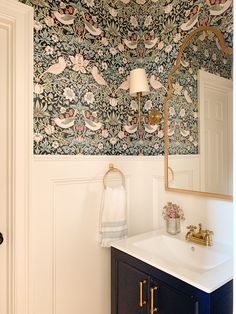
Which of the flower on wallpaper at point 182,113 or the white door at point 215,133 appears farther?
the flower on wallpaper at point 182,113

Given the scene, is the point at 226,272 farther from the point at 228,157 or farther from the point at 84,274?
the point at 84,274

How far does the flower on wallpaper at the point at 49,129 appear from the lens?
1.42 meters

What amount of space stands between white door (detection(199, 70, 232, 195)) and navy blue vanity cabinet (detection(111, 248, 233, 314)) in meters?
0.54

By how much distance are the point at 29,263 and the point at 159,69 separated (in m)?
1.54

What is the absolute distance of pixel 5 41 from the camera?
1.37 metres

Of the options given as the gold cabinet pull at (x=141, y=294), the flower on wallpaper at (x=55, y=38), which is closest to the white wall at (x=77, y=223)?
the gold cabinet pull at (x=141, y=294)

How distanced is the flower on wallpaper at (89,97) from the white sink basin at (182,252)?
0.96m

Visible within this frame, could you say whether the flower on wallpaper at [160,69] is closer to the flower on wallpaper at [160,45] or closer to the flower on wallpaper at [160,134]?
the flower on wallpaper at [160,45]

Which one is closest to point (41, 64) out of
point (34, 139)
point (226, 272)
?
point (34, 139)

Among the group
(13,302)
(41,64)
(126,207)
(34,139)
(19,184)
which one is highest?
(41,64)

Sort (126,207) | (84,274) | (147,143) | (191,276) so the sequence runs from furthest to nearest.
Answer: (147,143) < (126,207) < (84,274) < (191,276)

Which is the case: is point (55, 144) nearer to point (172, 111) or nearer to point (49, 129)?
point (49, 129)

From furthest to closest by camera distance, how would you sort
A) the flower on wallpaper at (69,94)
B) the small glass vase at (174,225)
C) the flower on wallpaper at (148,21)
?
the flower on wallpaper at (148,21), the small glass vase at (174,225), the flower on wallpaper at (69,94)

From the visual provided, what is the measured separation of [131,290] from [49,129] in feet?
3.43
